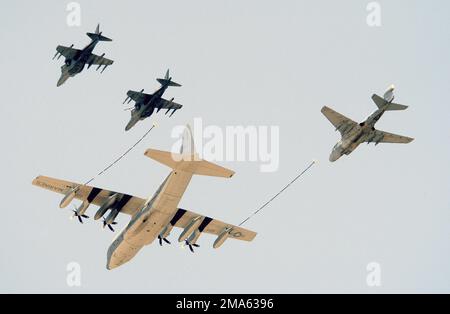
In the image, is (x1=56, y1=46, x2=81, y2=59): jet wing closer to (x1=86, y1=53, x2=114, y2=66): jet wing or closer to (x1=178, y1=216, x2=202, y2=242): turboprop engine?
(x1=86, y1=53, x2=114, y2=66): jet wing

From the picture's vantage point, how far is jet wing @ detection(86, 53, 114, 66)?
7050 cm

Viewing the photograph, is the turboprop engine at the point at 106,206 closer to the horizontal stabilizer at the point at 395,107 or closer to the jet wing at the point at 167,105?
the jet wing at the point at 167,105

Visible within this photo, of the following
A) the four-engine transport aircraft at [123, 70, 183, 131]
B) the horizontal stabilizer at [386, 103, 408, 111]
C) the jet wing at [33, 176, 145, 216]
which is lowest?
the jet wing at [33, 176, 145, 216]

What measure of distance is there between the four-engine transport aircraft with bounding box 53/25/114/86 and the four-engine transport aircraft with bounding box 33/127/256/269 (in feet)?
55.6

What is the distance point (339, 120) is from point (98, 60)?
2358 centimetres

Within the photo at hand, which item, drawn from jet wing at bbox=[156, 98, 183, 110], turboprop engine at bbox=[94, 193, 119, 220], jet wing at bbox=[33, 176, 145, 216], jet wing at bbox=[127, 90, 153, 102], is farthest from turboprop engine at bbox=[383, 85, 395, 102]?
turboprop engine at bbox=[94, 193, 119, 220]

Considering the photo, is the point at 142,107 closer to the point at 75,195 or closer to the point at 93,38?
the point at 93,38

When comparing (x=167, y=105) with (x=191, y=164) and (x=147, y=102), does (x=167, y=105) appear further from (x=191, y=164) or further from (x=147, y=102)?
(x=191, y=164)

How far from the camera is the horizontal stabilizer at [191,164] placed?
47.9 meters

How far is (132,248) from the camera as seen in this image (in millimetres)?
55844
